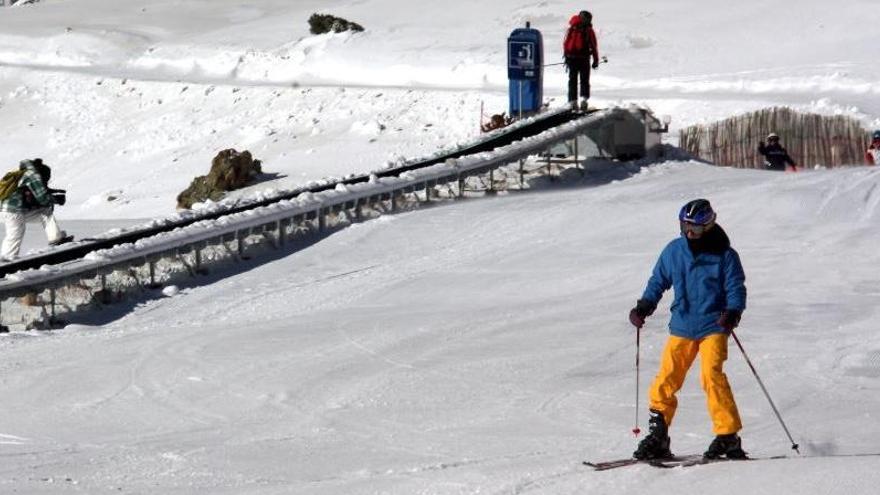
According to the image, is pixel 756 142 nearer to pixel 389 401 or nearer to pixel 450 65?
pixel 450 65

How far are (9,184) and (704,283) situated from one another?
10.5 metres

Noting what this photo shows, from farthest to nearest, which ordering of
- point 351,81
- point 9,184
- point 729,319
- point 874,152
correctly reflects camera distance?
point 351,81 < point 874,152 < point 9,184 < point 729,319

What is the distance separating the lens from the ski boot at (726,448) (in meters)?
8.51

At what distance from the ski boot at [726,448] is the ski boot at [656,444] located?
23 cm

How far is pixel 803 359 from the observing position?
12086mm

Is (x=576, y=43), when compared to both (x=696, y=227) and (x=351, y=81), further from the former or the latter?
(x=696, y=227)

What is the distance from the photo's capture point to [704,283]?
8.48 meters

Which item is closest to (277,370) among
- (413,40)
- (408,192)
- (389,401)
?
(389,401)

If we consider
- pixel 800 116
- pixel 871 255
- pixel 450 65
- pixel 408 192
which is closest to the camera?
pixel 871 255

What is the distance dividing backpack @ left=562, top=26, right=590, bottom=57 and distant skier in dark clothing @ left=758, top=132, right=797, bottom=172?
2903mm

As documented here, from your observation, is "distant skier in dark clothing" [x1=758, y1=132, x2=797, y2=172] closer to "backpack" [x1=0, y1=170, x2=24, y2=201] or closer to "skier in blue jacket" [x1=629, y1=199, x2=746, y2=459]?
"backpack" [x1=0, y1=170, x2=24, y2=201]

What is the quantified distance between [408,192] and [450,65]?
14178mm

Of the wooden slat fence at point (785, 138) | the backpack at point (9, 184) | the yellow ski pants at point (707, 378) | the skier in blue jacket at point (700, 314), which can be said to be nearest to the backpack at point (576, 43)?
the wooden slat fence at point (785, 138)

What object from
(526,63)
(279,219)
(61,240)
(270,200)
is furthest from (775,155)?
(61,240)
